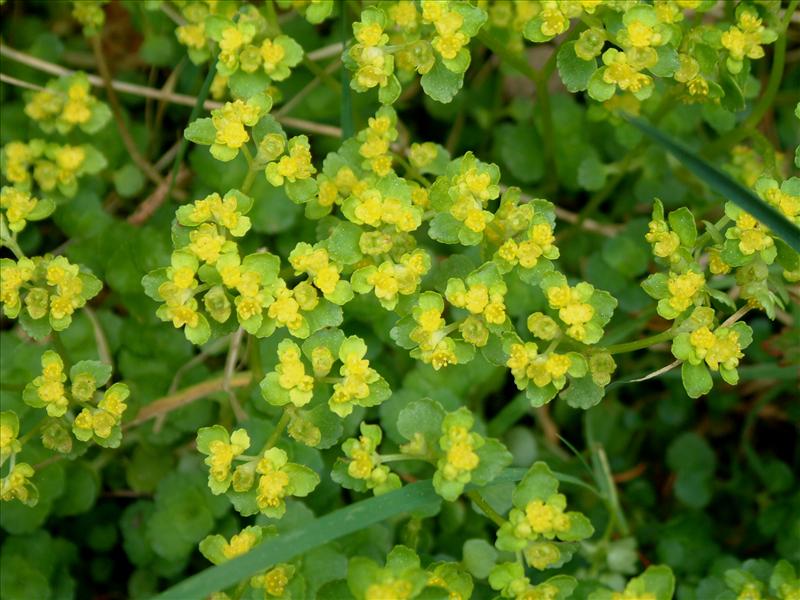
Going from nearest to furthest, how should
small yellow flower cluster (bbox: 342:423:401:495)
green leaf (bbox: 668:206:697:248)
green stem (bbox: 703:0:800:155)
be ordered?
small yellow flower cluster (bbox: 342:423:401:495)
green leaf (bbox: 668:206:697:248)
green stem (bbox: 703:0:800:155)

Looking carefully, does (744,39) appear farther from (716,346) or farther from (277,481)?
(277,481)

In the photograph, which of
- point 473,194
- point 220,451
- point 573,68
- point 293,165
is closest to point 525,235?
point 473,194

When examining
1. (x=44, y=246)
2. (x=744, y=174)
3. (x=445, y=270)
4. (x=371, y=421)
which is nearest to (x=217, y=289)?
(x=445, y=270)

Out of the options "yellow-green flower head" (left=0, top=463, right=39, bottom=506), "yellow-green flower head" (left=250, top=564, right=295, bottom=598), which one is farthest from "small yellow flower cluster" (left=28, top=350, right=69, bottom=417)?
"yellow-green flower head" (left=250, top=564, right=295, bottom=598)

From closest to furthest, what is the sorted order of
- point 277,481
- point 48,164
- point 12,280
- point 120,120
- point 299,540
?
point 299,540 → point 277,481 → point 12,280 → point 48,164 → point 120,120

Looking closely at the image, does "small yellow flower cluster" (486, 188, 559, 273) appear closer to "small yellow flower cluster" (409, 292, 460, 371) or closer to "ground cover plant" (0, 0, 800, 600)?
"ground cover plant" (0, 0, 800, 600)

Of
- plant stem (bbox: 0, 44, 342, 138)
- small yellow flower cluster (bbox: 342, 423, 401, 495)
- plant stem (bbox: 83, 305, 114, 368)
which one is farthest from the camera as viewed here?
plant stem (bbox: 0, 44, 342, 138)
